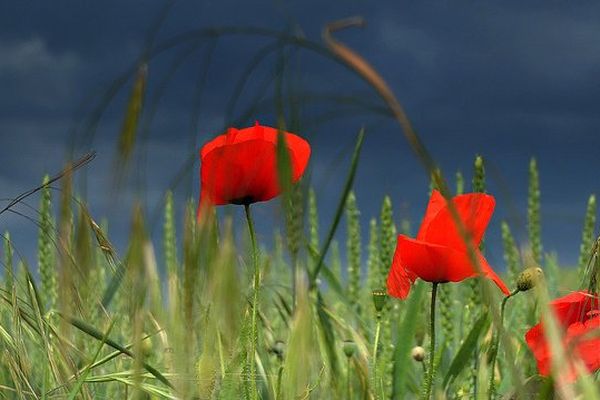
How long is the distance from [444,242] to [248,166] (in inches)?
9.1

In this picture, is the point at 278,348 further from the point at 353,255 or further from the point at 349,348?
the point at 353,255

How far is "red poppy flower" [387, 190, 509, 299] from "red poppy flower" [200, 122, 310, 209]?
16cm

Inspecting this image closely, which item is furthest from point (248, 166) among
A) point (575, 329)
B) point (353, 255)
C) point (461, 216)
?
point (353, 255)

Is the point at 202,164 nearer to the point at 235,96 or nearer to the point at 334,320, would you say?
the point at 235,96

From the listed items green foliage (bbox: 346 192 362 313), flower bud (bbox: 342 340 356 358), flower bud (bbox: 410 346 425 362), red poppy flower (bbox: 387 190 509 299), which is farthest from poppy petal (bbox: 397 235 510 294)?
green foliage (bbox: 346 192 362 313)

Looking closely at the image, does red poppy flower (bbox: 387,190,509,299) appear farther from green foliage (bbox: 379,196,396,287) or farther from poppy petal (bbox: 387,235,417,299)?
green foliage (bbox: 379,196,396,287)

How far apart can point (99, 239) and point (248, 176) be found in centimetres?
17

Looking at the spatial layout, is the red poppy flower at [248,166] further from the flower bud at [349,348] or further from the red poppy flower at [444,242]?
the flower bud at [349,348]

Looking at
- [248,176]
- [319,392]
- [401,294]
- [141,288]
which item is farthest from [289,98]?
[319,392]

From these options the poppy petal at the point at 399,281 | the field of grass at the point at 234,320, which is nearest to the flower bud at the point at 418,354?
the field of grass at the point at 234,320

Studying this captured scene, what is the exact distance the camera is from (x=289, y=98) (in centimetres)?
66

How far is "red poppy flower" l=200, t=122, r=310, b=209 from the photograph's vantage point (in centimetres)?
88

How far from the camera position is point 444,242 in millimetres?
939

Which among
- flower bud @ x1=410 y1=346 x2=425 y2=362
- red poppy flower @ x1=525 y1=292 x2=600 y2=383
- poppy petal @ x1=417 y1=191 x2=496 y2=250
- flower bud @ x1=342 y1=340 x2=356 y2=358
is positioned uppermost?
poppy petal @ x1=417 y1=191 x2=496 y2=250
